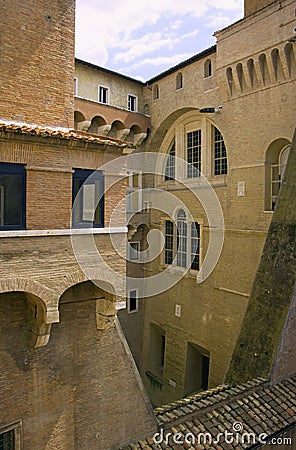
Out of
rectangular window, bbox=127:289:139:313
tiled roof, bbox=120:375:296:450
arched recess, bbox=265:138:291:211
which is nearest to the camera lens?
tiled roof, bbox=120:375:296:450

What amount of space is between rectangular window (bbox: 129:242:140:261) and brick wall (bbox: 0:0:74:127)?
11403mm

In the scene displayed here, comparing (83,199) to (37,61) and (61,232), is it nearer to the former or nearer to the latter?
(61,232)

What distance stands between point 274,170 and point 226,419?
9037 mm

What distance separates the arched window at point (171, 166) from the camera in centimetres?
1872

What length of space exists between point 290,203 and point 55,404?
27.0 ft

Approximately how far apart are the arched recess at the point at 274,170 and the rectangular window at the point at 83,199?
830cm

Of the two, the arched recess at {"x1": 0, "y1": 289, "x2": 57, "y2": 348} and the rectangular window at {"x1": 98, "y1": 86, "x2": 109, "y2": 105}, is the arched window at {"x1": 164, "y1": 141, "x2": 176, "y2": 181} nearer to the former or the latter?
the rectangular window at {"x1": 98, "y1": 86, "x2": 109, "y2": 105}

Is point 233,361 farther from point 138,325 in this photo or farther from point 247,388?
point 138,325

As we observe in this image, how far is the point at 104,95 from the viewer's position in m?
17.1

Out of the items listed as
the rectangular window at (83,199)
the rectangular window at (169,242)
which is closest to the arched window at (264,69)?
the rectangular window at (169,242)

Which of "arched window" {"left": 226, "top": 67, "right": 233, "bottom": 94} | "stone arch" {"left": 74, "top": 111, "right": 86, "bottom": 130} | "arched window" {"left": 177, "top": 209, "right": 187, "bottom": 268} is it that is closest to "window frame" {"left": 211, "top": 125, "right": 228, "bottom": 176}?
"arched window" {"left": 226, "top": 67, "right": 233, "bottom": 94}

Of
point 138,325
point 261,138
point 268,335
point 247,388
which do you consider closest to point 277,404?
point 247,388

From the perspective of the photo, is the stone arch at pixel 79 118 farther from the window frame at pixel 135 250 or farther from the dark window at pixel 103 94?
the window frame at pixel 135 250

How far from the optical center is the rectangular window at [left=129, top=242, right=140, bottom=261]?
1941 centimetres
